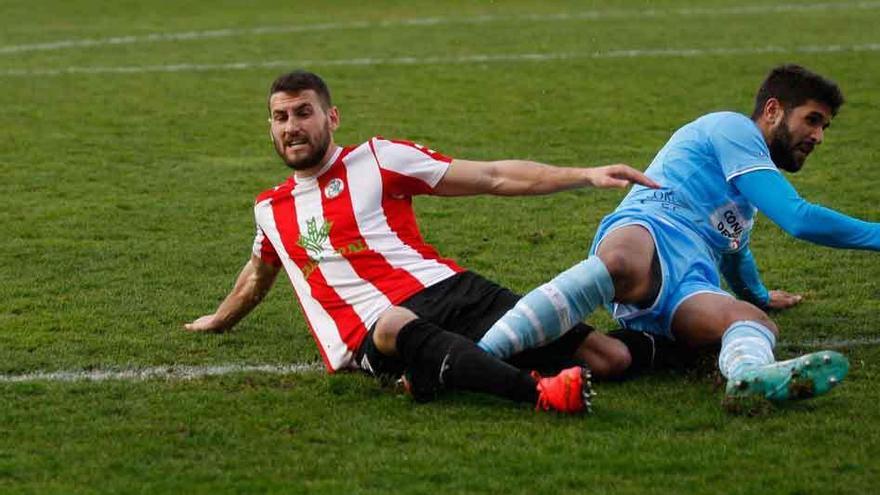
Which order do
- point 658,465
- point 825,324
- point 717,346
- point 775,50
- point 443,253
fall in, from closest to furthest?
1. point 658,465
2. point 717,346
3. point 825,324
4. point 443,253
5. point 775,50

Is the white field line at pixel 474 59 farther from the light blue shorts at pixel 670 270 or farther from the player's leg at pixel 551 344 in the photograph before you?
the player's leg at pixel 551 344

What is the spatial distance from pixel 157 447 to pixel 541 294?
4.72 feet

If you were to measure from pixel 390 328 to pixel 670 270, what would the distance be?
1126mm

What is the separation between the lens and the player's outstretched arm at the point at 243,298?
654 cm

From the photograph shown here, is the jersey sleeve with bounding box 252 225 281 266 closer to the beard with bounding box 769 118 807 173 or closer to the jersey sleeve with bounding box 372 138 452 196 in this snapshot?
the jersey sleeve with bounding box 372 138 452 196

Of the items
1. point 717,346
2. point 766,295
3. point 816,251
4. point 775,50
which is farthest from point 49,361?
point 775,50

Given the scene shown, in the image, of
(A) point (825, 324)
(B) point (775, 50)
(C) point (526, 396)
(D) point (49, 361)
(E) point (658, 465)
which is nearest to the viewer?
(E) point (658, 465)

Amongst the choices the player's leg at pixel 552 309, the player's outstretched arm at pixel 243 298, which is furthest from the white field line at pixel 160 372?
the player's leg at pixel 552 309

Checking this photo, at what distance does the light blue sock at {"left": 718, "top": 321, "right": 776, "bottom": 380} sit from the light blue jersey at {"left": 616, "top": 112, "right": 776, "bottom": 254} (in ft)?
2.25

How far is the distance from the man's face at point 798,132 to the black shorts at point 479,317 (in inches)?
43.6

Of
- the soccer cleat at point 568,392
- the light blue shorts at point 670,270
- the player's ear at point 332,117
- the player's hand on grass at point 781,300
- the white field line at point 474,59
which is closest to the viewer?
the soccer cleat at point 568,392

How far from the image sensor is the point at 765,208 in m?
6.06

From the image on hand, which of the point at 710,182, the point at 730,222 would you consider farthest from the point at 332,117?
the point at 730,222

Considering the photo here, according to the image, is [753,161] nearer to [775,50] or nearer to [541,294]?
[541,294]
